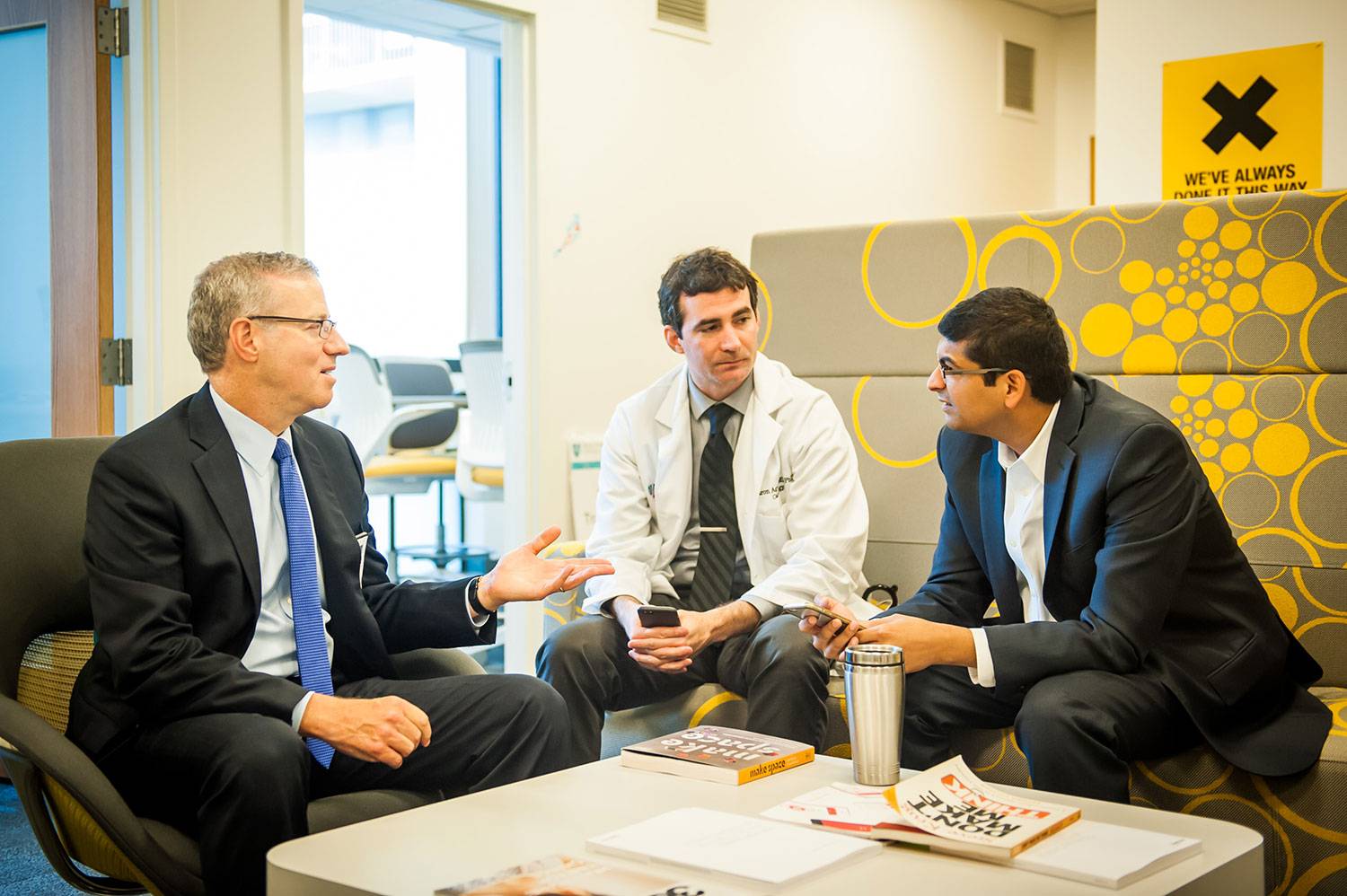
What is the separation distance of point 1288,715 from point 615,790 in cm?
111

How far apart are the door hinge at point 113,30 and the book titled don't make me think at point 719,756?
2.43 metres

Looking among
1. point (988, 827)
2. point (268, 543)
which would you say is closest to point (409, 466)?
point (268, 543)

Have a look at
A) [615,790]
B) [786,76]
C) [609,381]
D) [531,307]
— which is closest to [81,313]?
[531,307]

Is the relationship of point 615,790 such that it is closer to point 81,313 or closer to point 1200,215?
point 1200,215

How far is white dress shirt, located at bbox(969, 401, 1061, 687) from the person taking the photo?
2271 mm

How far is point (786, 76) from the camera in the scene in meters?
5.41

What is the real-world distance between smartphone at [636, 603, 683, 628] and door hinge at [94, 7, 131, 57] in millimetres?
2089

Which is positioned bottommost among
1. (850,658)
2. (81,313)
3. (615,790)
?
(615,790)

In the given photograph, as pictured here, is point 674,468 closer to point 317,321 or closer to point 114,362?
point 317,321

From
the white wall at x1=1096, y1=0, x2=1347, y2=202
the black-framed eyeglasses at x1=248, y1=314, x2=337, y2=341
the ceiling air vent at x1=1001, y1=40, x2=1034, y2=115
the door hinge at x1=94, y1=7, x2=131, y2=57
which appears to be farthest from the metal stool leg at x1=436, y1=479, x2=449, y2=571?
the black-framed eyeglasses at x1=248, y1=314, x2=337, y2=341

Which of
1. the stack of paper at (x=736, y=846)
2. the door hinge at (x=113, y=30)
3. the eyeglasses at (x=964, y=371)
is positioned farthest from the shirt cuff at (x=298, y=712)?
the door hinge at (x=113, y=30)

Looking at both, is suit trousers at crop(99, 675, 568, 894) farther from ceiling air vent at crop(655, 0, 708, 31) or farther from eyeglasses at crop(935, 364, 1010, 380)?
ceiling air vent at crop(655, 0, 708, 31)

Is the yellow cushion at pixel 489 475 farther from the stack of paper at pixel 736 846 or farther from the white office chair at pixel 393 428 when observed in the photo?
the stack of paper at pixel 736 846

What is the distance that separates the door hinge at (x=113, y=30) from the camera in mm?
3332
